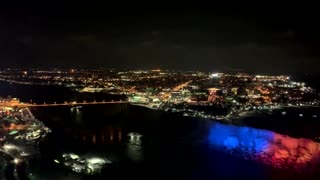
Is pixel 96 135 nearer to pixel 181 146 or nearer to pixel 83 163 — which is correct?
pixel 181 146

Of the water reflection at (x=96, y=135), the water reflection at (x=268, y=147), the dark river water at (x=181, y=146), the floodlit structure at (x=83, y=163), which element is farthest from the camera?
the water reflection at (x=96, y=135)

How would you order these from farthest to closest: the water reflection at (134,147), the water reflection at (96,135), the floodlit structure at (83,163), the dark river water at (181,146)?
the water reflection at (96,135) < the water reflection at (134,147) < the dark river water at (181,146) < the floodlit structure at (83,163)

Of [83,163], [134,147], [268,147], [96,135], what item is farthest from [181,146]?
[83,163]

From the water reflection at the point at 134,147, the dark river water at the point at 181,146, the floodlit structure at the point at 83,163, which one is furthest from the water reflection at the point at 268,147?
the floodlit structure at the point at 83,163

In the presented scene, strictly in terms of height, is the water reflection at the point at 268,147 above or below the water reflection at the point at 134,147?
below

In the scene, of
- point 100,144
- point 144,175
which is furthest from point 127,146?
point 144,175

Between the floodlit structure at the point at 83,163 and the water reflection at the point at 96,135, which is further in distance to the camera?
the water reflection at the point at 96,135

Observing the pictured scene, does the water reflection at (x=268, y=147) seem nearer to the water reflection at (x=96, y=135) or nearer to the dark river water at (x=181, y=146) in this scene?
the dark river water at (x=181, y=146)

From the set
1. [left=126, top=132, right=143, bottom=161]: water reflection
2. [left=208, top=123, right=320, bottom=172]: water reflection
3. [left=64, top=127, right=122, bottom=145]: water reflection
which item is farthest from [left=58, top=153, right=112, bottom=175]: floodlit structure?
[left=208, top=123, right=320, bottom=172]: water reflection

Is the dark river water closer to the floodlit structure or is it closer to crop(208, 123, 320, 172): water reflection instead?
crop(208, 123, 320, 172): water reflection
